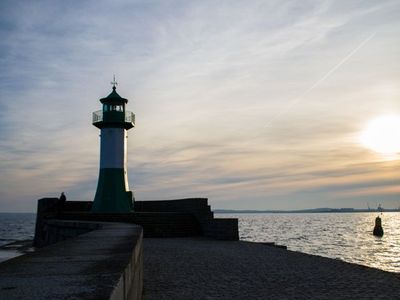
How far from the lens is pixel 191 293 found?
821 cm

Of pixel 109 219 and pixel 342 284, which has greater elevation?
pixel 109 219

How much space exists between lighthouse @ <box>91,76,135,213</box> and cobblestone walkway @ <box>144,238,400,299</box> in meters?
15.1

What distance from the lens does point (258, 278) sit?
966 centimetres

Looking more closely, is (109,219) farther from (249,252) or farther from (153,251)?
(249,252)

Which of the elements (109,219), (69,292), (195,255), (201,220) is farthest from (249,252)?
(69,292)

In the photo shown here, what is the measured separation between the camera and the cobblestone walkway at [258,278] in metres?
8.18

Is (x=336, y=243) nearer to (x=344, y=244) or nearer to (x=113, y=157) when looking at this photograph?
(x=344, y=244)

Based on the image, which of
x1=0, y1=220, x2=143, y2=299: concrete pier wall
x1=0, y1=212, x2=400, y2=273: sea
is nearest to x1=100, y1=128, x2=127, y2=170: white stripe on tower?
x1=0, y1=212, x2=400, y2=273: sea

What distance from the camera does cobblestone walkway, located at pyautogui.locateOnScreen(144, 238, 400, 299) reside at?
8180mm

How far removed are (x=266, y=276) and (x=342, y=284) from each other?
1639 millimetres

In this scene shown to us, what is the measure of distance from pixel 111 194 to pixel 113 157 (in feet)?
7.89

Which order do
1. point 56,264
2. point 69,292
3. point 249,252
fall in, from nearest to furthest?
point 69,292
point 56,264
point 249,252

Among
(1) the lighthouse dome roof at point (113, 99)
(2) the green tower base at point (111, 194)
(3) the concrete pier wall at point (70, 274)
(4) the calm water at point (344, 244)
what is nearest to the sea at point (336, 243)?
(4) the calm water at point (344, 244)

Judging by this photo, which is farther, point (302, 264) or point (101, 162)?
point (101, 162)
